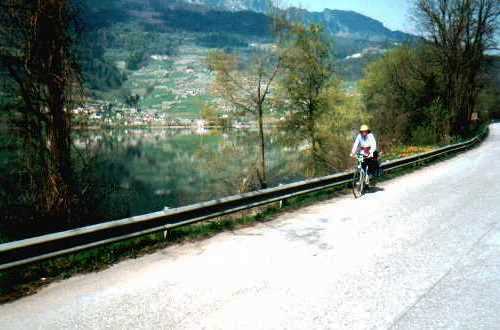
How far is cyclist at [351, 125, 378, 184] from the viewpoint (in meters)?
13.1

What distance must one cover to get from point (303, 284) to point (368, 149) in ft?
28.4

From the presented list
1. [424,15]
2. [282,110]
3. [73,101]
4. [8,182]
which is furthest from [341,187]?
[424,15]

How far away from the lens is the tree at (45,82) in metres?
7.63

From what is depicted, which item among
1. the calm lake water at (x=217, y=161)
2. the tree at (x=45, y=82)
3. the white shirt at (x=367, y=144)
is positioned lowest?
the calm lake water at (x=217, y=161)

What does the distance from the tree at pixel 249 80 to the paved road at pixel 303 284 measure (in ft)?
48.9

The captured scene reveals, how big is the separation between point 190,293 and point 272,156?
23.0 metres

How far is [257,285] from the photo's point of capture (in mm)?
5375

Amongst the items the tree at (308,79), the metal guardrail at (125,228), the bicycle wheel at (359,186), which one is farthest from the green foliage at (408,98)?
the metal guardrail at (125,228)

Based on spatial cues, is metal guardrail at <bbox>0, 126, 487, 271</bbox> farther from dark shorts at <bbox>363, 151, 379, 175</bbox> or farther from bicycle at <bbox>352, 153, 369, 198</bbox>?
dark shorts at <bbox>363, 151, 379, 175</bbox>

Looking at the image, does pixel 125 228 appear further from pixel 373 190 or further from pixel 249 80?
pixel 249 80

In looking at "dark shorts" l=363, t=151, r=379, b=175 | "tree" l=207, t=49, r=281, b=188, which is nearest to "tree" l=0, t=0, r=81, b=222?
"dark shorts" l=363, t=151, r=379, b=175

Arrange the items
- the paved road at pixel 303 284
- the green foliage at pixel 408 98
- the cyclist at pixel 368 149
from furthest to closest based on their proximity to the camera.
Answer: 1. the green foliage at pixel 408 98
2. the cyclist at pixel 368 149
3. the paved road at pixel 303 284

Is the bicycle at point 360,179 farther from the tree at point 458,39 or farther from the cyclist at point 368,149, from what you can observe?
the tree at point 458,39

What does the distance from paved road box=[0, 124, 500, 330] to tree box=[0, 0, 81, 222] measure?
9.12 feet
